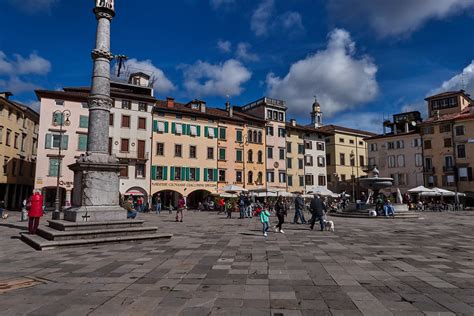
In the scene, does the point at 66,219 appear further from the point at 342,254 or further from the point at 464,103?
the point at 464,103

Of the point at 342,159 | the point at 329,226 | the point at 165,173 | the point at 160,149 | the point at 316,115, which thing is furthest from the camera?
the point at 316,115

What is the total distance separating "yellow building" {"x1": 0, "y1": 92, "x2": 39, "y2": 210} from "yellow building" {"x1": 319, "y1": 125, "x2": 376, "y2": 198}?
4456cm

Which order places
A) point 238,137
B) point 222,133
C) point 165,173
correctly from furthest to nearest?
point 238,137
point 222,133
point 165,173

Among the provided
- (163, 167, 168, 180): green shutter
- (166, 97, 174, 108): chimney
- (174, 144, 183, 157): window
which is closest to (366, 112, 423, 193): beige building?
(174, 144, 183, 157): window

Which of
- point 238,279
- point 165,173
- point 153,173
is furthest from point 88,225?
point 165,173

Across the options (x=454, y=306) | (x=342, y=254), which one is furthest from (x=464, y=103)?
(x=454, y=306)

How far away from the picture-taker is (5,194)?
38031 mm

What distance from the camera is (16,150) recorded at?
40156 millimetres

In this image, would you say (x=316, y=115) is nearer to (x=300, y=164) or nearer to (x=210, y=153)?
(x=300, y=164)

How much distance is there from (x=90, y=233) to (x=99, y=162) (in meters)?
2.74

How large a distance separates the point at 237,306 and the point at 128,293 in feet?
6.51

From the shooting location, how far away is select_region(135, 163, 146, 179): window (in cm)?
3872

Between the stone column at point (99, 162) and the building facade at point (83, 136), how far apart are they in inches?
840

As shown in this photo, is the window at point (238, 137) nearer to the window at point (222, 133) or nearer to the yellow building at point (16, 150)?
the window at point (222, 133)
